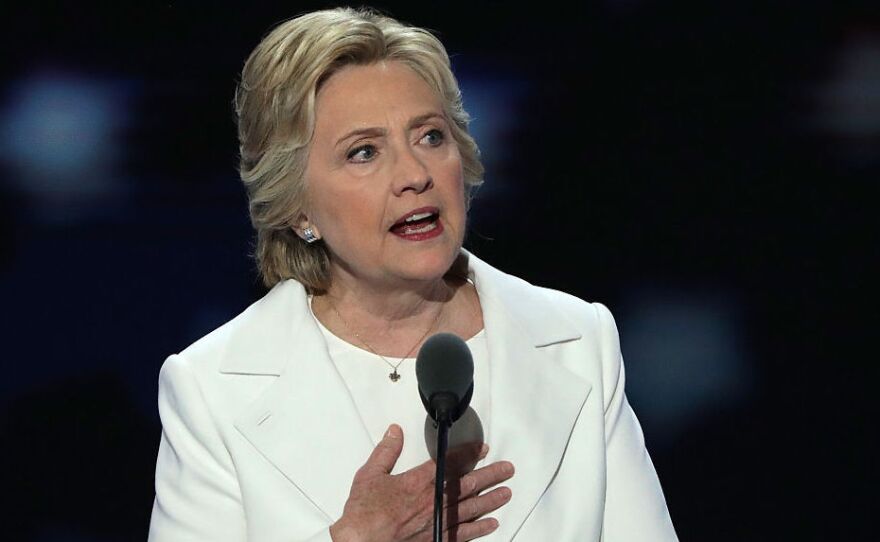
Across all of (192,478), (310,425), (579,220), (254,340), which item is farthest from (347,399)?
(579,220)

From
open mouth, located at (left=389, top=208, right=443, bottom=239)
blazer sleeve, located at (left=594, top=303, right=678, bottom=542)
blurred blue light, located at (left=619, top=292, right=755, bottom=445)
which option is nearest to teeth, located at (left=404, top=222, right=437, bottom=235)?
open mouth, located at (left=389, top=208, right=443, bottom=239)

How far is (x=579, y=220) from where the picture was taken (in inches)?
133

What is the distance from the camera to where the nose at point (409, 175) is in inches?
99.7

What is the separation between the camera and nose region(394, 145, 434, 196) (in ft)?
8.30

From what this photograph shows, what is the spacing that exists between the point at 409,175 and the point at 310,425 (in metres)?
0.56

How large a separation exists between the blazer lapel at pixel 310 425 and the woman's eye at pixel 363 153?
0.41 meters

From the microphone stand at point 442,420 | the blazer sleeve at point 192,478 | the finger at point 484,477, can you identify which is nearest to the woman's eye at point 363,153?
the blazer sleeve at point 192,478

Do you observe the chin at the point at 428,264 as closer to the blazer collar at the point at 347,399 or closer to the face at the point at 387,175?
the face at the point at 387,175

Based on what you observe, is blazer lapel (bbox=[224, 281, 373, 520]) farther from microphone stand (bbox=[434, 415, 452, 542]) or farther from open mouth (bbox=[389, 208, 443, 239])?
microphone stand (bbox=[434, 415, 452, 542])

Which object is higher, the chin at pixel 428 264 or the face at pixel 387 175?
the face at pixel 387 175

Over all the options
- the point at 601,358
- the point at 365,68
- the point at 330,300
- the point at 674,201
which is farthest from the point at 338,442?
the point at 674,201

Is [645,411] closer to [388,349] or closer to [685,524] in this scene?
[685,524]

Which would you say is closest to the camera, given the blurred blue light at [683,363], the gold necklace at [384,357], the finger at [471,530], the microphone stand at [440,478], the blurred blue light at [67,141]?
the microphone stand at [440,478]

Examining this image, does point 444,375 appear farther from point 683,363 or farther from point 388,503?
point 683,363
